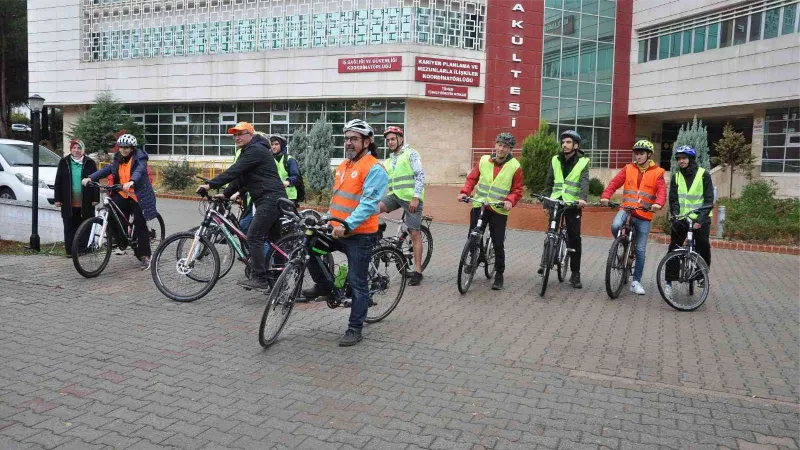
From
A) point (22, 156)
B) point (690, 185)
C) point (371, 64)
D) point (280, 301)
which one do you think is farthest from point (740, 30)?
point (280, 301)

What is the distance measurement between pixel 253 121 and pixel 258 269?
30323mm

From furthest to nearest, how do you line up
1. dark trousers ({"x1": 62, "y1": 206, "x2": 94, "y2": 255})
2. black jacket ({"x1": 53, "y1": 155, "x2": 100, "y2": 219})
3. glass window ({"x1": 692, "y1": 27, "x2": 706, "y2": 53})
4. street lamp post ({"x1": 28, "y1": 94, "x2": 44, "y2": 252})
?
glass window ({"x1": 692, "y1": 27, "x2": 706, "y2": 53})
street lamp post ({"x1": 28, "y1": 94, "x2": 44, "y2": 252})
dark trousers ({"x1": 62, "y1": 206, "x2": 94, "y2": 255})
black jacket ({"x1": 53, "y1": 155, "x2": 100, "y2": 219})

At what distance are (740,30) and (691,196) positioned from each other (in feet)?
87.7

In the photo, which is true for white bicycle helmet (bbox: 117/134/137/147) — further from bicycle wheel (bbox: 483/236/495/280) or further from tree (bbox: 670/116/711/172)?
tree (bbox: 670/116/711/172)

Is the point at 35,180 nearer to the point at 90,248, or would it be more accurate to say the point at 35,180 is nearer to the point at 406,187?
the point at 90,248

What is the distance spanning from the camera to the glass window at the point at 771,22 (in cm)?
2869

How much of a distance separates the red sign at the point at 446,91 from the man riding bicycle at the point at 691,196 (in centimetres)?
2347

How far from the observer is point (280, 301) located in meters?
5.70

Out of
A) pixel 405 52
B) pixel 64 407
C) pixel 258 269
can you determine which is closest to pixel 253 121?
pixel 405 52

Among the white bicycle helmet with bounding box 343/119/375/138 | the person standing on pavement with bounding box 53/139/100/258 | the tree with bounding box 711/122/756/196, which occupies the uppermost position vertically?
the tree with bounding box 711/122/756/196

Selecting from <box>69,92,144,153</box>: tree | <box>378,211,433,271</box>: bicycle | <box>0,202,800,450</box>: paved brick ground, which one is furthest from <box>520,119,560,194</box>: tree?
<box>69,92,144,153</box>: tree

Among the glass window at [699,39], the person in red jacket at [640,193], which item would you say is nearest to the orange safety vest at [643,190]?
the person in red jacket at [640,193]

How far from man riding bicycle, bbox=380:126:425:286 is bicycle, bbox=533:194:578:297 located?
1563 mm

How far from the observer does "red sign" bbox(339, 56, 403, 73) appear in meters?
31.0
